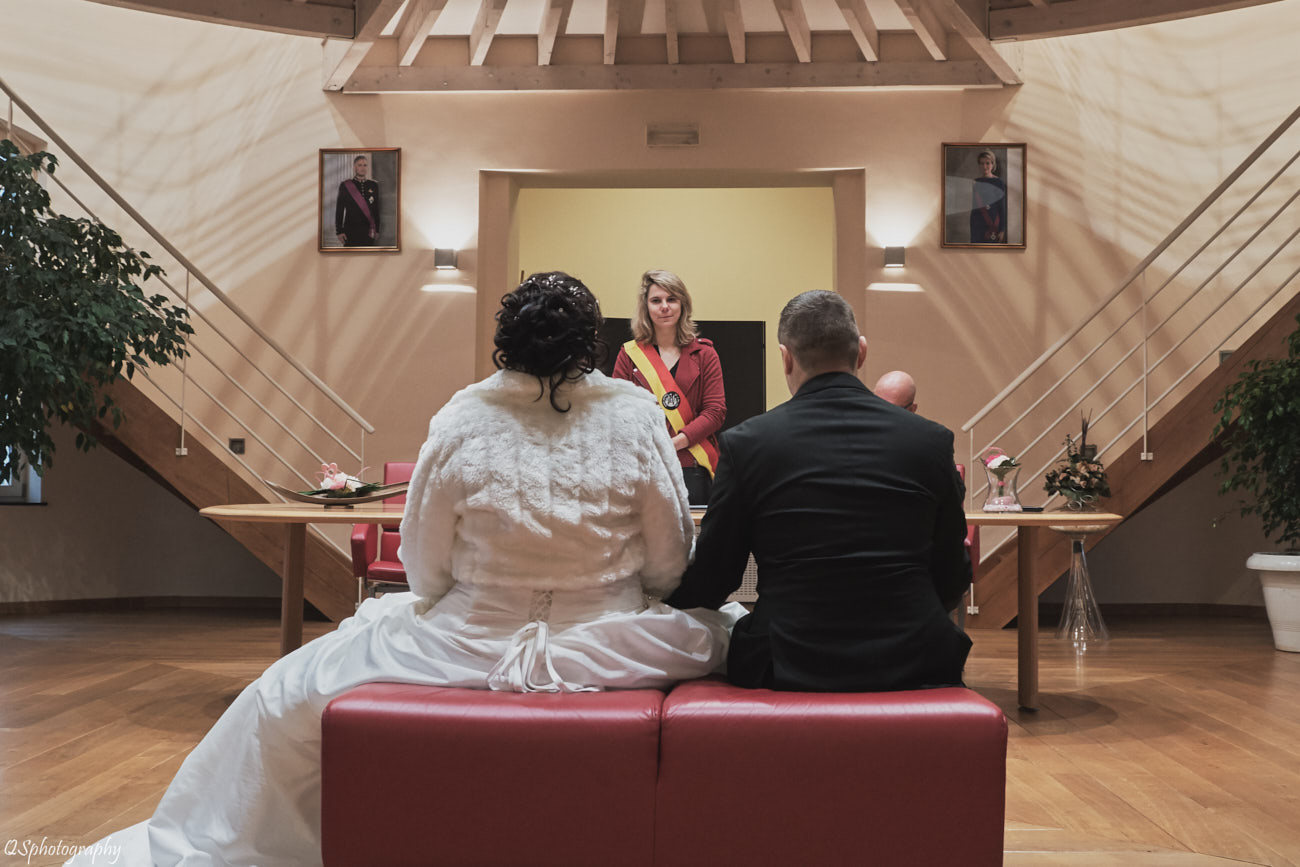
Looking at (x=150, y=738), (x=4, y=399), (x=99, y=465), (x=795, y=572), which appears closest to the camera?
(x=795, y=572)

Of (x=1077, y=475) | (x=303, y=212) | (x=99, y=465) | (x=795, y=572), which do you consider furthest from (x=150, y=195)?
(x=795, y=572)

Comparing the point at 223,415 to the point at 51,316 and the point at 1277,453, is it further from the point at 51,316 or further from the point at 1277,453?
the point at 1277,453

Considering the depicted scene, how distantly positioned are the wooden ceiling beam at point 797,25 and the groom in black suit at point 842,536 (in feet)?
17.5

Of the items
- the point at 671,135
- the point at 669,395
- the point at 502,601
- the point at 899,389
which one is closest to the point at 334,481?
the point at 669,395

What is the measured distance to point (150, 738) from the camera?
362 centimetres

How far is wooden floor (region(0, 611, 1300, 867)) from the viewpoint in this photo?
269 cm

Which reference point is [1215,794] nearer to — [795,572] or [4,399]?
[795,572]

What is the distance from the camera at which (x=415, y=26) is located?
24.1 ft

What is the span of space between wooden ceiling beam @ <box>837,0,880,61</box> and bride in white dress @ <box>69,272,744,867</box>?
5.24 m

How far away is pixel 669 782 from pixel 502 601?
1.57 ft

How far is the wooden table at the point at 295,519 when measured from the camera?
3342mm

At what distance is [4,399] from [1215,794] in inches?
206

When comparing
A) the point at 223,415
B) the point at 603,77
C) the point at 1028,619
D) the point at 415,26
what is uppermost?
the point at 415,26

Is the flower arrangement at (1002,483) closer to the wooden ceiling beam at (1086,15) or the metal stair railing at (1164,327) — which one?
the metal stair railing at (1164,327)
